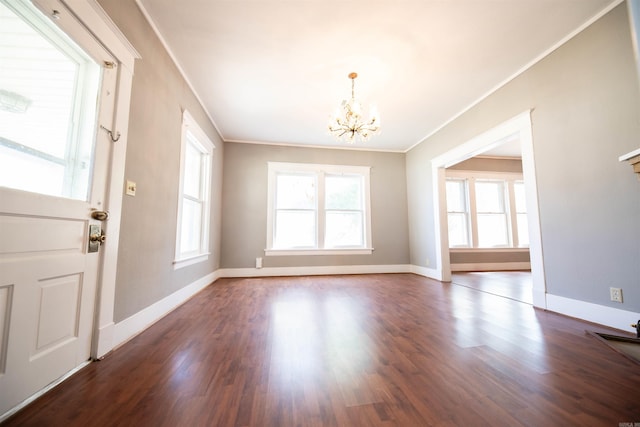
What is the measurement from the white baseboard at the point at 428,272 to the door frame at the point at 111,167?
4.38m

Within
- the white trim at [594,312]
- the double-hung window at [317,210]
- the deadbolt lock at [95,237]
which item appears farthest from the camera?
the double-hung window at [317,210]

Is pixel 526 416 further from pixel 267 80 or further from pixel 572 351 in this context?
pixel 267 80

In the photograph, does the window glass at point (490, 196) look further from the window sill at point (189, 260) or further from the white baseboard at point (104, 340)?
the white baseboard at point (104, 340)

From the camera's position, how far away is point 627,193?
6.24 feet

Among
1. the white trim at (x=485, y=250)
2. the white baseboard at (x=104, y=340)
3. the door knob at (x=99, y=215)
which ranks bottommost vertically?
the white baseboard at (x=104, y=340)

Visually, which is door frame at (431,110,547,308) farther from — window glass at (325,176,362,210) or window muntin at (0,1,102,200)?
window muntin at (0,1,102,200)

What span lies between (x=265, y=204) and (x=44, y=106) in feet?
11.6

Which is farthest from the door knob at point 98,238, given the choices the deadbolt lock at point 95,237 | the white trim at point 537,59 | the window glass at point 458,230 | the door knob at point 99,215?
the window glass at point 458,230

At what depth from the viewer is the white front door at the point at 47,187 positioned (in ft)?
3.39

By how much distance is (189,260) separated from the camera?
2.99 m

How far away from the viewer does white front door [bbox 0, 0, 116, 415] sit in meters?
1.03

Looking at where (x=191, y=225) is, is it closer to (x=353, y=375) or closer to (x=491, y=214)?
(x=353, y=375)

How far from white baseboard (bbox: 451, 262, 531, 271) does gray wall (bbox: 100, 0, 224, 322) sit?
5383mm

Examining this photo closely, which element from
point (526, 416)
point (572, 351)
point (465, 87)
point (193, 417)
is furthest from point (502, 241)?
point (193, 417)
